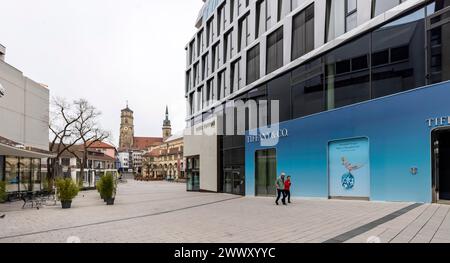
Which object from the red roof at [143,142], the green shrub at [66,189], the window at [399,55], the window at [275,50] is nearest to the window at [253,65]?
the window at [275,50]

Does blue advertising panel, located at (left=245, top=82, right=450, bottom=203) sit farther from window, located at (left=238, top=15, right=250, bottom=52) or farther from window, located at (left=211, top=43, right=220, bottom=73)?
window, located at (left=211, top=43, right=220, bottom=73)

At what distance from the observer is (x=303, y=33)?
21.6 meters

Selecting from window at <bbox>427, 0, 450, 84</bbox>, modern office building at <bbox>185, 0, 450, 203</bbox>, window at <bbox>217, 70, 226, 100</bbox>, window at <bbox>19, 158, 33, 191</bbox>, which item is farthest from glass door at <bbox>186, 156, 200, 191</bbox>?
window at <bbox>427, 0, 450, 84</bbox>

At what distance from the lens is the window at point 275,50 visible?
78.2ft

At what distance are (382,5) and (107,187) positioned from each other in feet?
58.2

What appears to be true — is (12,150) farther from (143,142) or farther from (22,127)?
(143,142)

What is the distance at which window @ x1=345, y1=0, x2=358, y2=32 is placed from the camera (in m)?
17.7

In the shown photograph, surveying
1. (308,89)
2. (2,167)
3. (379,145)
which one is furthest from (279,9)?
(2,167)

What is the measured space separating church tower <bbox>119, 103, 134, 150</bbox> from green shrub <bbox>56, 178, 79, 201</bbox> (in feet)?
482

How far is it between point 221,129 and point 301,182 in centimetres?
1207

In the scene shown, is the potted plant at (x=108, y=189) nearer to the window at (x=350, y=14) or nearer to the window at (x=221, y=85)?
the window at (x=221, y=85)

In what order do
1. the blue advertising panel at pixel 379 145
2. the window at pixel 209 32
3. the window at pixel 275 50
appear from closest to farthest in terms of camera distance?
the blue advertising panel at pixel 379 145 → the window at pixel 275 50 → the window at pixel 209 32

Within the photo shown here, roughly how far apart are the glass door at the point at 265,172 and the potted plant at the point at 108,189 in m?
10.2
